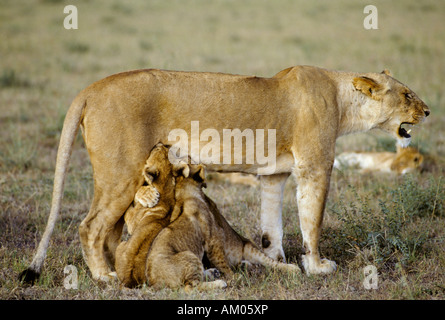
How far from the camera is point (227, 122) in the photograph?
15.2 ft

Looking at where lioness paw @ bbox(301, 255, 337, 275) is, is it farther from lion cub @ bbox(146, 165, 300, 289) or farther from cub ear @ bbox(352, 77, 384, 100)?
cub ear @ bbox(352, 77, 384, 100)

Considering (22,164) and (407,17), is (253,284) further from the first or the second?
(407,17)

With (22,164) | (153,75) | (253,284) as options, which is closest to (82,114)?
(153,75)

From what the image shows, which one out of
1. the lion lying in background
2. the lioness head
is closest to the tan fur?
the lion lying in background

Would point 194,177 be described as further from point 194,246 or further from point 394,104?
point 394,104

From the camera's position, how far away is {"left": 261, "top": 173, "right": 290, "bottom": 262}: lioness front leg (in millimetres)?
5188

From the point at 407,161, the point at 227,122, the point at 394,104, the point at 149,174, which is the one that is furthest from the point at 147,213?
the point at 407,161

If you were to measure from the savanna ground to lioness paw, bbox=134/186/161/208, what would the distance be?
2.21 ft

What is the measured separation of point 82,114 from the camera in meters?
4.55

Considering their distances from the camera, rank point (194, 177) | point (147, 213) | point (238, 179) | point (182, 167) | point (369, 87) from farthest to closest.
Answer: point (238, 179), point (369, 87), point (194, 177), point (182, 167), point (147, 213)

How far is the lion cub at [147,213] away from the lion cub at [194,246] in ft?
0.28

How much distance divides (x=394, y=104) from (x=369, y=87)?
283 millimetres

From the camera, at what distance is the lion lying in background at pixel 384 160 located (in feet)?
25.4

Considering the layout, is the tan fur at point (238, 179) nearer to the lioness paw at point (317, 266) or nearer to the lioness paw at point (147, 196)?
the lioness paw at point (317, 266)
